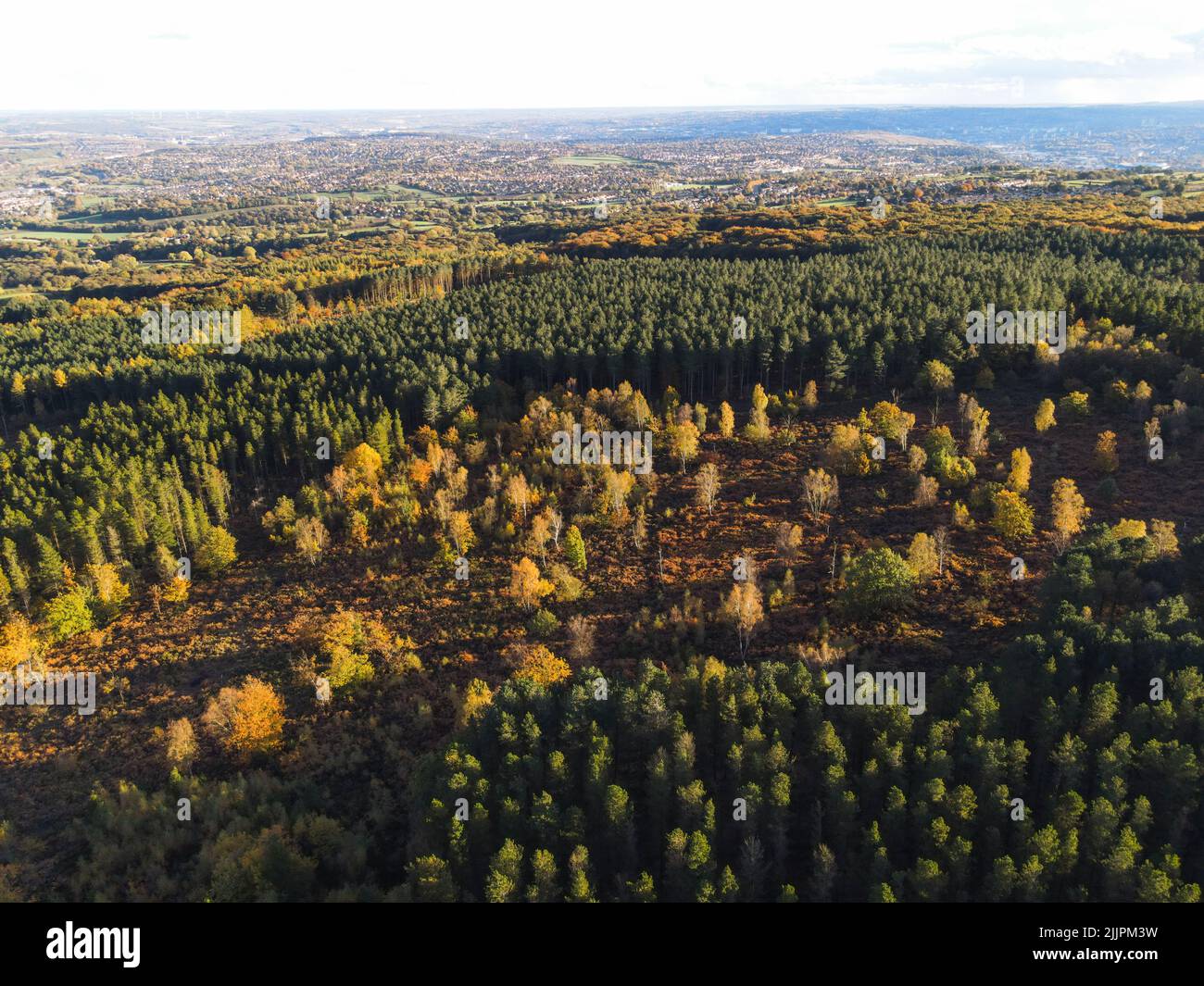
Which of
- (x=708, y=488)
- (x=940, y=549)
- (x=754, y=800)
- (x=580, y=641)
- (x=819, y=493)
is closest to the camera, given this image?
(x=754, y=800)

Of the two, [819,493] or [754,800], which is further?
[819,493]

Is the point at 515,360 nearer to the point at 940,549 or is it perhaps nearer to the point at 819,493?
the point at 819,493

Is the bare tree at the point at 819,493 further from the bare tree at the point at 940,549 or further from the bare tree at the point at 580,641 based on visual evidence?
the bare tree at the point at 580,641

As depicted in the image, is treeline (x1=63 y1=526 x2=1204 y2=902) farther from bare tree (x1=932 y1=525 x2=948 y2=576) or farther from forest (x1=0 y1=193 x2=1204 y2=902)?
bare tree (x1=932 y1=525 x2=948 y2=576)

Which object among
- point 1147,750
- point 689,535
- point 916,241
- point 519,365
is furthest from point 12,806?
point 916,241

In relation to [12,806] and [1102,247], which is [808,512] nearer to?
[12,806]

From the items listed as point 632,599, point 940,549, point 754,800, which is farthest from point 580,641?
point 940,549

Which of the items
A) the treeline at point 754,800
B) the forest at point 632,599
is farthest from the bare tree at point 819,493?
the treeline at point 754,800

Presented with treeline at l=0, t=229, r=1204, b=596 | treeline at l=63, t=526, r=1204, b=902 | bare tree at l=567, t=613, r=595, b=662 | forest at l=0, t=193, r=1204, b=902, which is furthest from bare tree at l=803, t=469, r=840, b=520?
bare tree at l=567, t=613, r=595, b=662

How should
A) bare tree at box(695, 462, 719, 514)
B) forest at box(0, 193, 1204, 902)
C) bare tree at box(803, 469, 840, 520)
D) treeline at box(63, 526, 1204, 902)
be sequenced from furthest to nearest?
bare tree at box(695, 462, 719, 514) < bare tree at box(803, 469, 840, 520) < forest at box(0, 193, 1204, 902) < treeline at box(63, 526, 1204, 902)

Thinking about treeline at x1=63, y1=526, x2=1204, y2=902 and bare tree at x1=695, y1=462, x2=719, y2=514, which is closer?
treeline at x1=63, y1=526, x2=1204, y2=902

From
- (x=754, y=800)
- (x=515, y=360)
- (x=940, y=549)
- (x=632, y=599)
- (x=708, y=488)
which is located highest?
(x=515, y=360)
